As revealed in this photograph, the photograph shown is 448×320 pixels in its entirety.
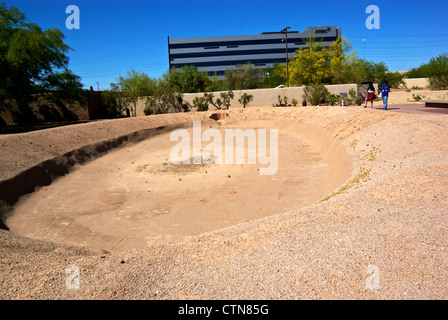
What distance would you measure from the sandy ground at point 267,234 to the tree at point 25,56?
10.5m

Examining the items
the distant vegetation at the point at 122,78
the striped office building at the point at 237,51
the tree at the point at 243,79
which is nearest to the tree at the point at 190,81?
the distant vegetation at the point at 122,78

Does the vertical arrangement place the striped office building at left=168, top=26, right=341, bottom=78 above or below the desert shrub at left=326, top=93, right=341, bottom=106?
above

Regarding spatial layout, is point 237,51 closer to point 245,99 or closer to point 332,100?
point 245,99

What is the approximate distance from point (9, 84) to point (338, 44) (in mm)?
40330

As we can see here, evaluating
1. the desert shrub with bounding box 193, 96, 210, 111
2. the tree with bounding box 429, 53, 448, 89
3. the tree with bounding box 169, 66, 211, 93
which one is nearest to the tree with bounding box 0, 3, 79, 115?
the desert shrub with bounding box 193, 96, 210, 111

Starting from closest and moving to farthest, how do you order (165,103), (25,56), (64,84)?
(25,56), (64,84), (165,103)

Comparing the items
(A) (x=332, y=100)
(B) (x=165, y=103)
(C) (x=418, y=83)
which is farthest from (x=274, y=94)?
(C) (x=418, y=83)

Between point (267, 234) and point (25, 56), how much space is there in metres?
23.6

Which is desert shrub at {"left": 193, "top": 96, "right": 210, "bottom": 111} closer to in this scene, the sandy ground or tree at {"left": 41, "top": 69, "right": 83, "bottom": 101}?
tree at {"left": 41, "top": 69, "right": 83, "bottom": 101}

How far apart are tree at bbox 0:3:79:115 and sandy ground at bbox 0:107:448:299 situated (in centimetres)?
1047

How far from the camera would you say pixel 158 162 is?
1770 cm

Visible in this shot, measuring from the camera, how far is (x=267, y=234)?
5.74m

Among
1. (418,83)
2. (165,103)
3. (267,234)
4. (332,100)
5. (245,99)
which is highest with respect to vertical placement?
(418,83)

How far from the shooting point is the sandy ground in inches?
163
